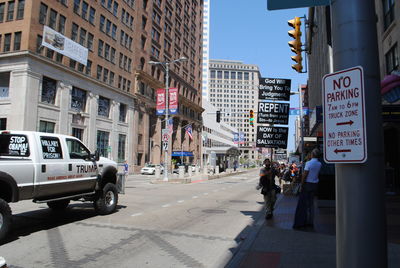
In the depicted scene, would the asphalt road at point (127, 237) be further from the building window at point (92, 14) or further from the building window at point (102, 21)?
the building window at point (102, 21)

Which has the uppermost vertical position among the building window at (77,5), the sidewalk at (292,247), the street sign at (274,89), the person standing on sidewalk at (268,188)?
the building window at (77,5)

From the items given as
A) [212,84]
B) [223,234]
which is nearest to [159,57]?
[223,234]

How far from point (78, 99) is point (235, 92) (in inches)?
5661

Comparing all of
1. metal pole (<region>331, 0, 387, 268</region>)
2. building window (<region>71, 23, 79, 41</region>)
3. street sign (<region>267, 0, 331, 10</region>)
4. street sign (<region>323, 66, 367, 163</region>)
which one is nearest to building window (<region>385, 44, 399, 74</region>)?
street sign (<region>267, 0, 331, 10</region>)

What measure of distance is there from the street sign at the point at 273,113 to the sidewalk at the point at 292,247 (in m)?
3.45

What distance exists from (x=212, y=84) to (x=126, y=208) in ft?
572

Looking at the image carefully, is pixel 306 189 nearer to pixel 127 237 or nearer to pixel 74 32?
pixel 127 237

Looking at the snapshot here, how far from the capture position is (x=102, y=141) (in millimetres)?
43469

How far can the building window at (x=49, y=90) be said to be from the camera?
110 ft

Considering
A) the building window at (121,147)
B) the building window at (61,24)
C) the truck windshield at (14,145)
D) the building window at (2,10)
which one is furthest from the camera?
the building window at (121,147)

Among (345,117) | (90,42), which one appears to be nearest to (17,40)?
(90,42)

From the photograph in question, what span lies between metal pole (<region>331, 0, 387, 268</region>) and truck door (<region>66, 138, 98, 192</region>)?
7.81m

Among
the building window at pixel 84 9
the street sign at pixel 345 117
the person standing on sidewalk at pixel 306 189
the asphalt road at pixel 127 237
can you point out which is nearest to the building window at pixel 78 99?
the building window at pixel 84 9

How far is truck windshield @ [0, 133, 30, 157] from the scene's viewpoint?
25.5ft
